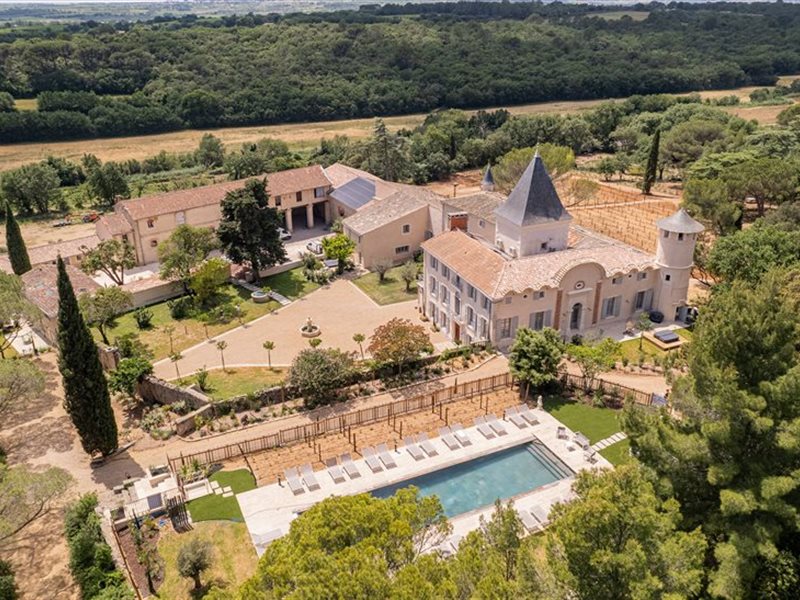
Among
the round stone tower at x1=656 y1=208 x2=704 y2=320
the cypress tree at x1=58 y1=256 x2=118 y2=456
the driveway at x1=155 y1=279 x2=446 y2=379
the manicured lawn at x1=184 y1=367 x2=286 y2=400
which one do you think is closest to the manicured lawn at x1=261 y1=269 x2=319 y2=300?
the driveway at x1=155 y1=279 x2=446 y2=379

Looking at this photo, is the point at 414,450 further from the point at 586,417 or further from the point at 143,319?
the point at 143,319

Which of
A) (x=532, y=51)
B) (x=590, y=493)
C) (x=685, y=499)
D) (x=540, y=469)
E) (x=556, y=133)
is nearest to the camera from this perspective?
(x=590, y=493)

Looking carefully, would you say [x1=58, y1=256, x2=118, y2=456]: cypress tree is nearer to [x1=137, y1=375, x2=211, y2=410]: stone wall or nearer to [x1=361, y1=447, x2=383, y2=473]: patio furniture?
[x1=137, y1=375, x2=211, y2=410]: stone wall

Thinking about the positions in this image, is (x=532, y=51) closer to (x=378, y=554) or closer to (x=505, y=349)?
(x=505, y=349)

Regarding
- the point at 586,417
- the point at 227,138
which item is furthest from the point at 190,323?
the point at 227,138

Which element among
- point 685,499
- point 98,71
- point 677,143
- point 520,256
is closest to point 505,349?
point 520,256

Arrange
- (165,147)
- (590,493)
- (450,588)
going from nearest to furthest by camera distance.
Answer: (450,588) < (590,493) < (165,147)
